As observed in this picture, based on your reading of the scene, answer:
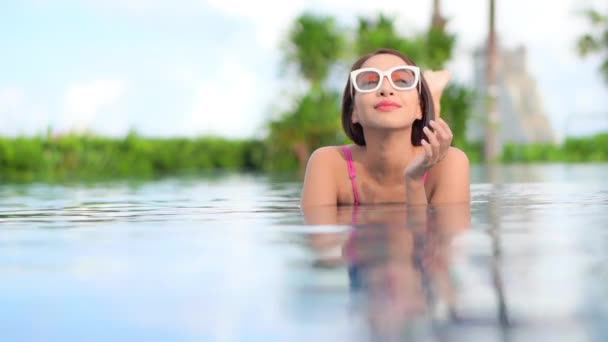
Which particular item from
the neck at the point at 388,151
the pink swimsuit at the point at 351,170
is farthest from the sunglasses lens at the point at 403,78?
the pink swimsuit at the point at 351,170

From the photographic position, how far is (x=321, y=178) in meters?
4.96

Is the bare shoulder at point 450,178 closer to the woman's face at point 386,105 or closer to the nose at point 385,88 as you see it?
the woman's face at point 386,105

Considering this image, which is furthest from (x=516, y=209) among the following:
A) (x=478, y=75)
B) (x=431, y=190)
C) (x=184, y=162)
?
(x=478, y=75)

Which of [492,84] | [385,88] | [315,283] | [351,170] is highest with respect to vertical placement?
[492,84]

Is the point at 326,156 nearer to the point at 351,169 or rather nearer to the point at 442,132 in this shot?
the point at 351,169

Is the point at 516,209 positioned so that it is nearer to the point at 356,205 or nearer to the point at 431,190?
the point at 431,190

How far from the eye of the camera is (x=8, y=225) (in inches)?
169

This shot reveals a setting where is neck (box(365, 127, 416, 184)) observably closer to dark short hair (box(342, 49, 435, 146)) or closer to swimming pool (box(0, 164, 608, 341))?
dark short hair (box(342, 49, 435, 146))

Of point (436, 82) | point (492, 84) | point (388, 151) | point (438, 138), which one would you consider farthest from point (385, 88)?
point (492, 84)

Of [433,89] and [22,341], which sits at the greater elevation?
[433,89]

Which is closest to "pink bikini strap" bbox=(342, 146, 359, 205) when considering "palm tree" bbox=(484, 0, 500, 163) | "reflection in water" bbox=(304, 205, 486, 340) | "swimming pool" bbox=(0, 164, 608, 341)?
"reflection in water" bbox=(304, 205, 486, 340)

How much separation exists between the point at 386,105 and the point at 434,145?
1.51 ft

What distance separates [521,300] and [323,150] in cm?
335

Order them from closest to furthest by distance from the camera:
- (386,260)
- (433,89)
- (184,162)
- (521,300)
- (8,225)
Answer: (521,300) → (386,260) → (8,225) → (433,89) → (184,162)
